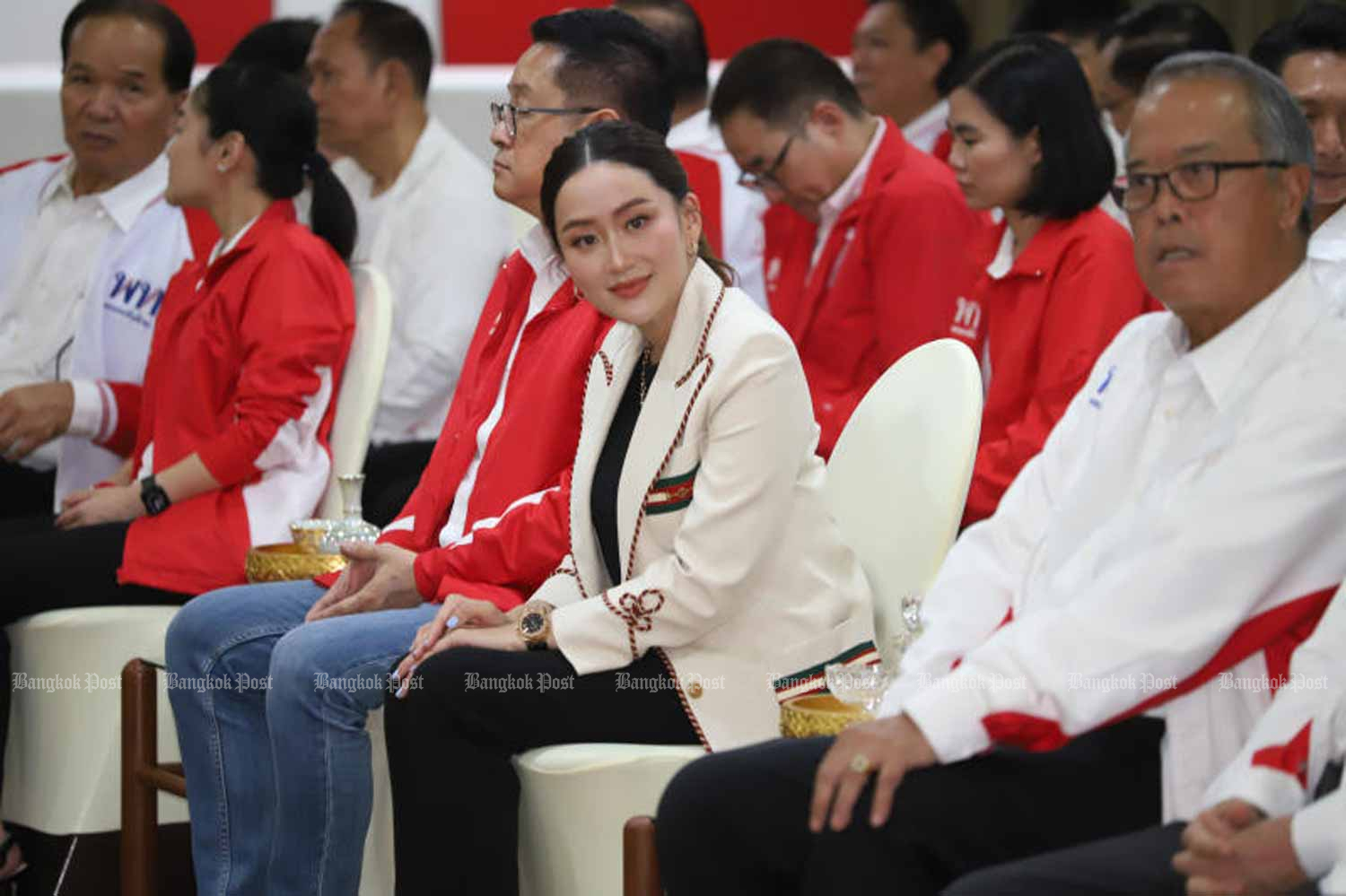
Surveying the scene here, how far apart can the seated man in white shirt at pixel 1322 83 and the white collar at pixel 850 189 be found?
38.6 inches

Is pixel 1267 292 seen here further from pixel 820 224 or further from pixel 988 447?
pixel 820 224

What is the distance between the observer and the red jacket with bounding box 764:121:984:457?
3600 mm

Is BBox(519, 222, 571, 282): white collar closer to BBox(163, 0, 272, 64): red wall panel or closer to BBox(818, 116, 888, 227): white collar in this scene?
BBox(818, 116, 888, 227): white collar

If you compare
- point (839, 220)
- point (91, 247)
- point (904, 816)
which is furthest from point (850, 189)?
point (904, 816)

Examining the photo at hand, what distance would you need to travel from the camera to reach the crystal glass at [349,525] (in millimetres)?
3184

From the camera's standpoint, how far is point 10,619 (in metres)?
3.48

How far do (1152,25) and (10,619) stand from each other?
7.83 feet

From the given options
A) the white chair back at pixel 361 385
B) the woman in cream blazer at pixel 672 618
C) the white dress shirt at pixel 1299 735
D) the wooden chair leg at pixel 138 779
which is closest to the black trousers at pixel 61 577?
the wooden chair leg at pixel 138 779

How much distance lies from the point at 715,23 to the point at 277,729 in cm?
328

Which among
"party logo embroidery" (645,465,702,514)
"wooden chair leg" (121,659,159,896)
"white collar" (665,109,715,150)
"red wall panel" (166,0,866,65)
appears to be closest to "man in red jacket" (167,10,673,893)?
"wooden chair leg" (121,659,159,896)

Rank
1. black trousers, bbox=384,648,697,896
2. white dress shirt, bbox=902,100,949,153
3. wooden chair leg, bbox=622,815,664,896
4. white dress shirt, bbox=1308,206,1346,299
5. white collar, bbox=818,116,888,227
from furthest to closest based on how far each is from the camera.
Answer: white dress shirt, bbox=902,100,949,153 → white collar, bbox=818,116,888,227 → black trousers, bbox=384,648,697,896 → white dress shirt, bbox=1308,206,1346,299 → wooden chair leg, bbox=622,815,664,896

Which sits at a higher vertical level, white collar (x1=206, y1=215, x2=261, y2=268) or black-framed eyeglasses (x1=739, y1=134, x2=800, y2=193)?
black-framed eyeglasses (x1=739, y1=134, x2=800, y2=193)

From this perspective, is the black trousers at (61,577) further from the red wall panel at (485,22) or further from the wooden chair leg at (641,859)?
the red wall panel at (485,22)

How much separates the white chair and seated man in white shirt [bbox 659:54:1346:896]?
0.32m
